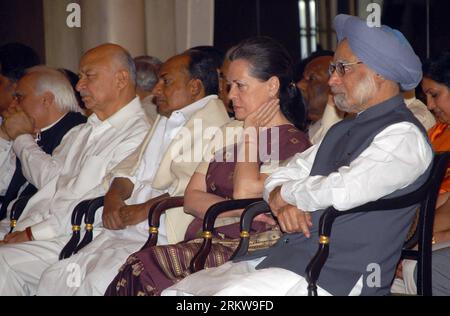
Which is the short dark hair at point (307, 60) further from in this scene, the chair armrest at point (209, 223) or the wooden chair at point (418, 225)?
the wooden chair at point (418, 225)

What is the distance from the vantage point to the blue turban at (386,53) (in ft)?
12.5

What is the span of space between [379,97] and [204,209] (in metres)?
1.09

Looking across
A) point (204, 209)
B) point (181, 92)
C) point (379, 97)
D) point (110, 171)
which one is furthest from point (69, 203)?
point (379, 97)

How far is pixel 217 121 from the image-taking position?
16.6ft

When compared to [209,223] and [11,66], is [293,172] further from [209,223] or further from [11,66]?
[11,66]

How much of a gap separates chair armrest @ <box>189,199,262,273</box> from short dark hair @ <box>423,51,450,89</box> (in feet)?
3.86

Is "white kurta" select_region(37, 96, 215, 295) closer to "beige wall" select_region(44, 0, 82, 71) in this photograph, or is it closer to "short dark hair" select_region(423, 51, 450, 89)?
"short dark hair" select_region(423, 51, 450, 89)

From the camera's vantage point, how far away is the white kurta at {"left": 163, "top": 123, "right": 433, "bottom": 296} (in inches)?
140

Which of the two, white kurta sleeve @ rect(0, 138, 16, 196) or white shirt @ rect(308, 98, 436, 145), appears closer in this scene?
white shirt @ rect(308, 98, 436, 145)

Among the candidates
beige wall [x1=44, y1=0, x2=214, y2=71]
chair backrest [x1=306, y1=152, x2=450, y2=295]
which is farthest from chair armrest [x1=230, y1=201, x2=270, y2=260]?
beige wall [x1=44, y1=0, x2=214, y2=71]

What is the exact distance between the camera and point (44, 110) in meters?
6.12

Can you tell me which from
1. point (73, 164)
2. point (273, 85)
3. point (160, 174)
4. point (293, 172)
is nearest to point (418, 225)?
point (293, 172)

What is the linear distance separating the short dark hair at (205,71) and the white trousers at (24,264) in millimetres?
1290
